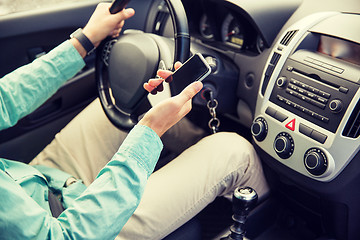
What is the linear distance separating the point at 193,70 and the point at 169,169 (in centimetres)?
27

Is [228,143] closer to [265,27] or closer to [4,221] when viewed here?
[265,27]

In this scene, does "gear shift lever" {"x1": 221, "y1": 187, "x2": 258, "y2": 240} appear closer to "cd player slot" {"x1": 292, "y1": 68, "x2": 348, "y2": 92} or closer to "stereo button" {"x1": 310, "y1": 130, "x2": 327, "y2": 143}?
"stereo button" {"x1": 310, "y1": 130, "x2": 327, "y2": 143}

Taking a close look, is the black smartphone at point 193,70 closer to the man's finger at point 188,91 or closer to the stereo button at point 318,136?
the man's finger at point 188,91

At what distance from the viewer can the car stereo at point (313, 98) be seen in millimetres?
799

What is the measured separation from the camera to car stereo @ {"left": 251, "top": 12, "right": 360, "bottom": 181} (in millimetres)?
799

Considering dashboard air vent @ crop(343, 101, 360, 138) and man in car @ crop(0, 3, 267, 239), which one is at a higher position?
dashboard air vent @ crop(343, 101, 360, 138)

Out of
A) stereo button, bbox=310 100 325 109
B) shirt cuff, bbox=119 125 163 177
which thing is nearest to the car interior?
stereo button, bbox=310 100 325 109

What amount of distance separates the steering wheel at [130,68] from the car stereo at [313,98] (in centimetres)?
27

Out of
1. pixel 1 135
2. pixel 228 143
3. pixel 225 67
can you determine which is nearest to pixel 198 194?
pixel 228 143

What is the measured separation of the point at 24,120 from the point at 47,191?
0.60 metres

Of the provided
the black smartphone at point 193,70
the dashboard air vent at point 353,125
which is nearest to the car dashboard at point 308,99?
the dashboard air vent at point 353,125

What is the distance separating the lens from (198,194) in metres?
0.90

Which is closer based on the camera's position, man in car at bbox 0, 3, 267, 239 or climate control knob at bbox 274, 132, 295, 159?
man in car at bbox 0, 3, 267, 239

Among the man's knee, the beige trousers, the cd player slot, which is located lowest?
the beige trousers
